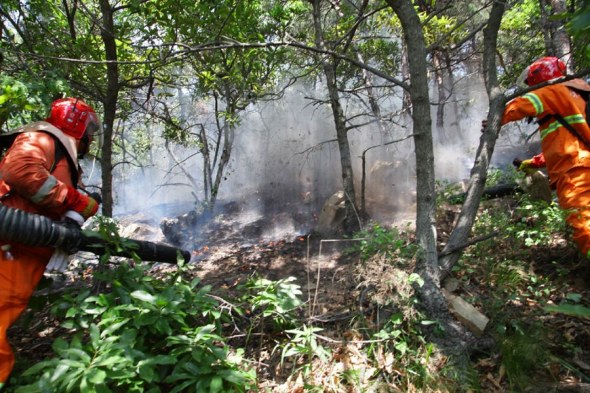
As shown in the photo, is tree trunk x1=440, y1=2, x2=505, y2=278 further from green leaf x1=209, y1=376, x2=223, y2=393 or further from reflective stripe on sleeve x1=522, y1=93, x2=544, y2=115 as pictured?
green leaf x1=209, y1=376, x2=223, y2=393

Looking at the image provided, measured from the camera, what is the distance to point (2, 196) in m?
2.61

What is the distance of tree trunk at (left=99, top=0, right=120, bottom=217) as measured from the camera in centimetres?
376

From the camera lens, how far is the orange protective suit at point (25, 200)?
7.84ft

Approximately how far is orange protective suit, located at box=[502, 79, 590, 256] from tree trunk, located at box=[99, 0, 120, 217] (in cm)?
394

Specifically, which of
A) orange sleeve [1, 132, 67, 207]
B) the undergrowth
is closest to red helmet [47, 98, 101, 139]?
orange sleeve [1, 132, 67, 207]

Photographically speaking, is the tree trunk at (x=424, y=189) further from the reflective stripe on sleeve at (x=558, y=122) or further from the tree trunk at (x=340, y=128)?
the tree trunk at (x=340, y=128)

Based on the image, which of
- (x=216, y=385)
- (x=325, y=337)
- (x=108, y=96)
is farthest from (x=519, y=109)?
(x=108, y=96)

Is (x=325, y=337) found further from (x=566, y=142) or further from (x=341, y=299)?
(x=566, y=142)

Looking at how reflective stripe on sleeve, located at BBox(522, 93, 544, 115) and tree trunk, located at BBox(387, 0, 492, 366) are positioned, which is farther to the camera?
reflective stripe on sleeve, located at BBox(522, 93, 544, 115)

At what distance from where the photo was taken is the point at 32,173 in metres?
2.48

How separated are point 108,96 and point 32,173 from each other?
1.82 meters

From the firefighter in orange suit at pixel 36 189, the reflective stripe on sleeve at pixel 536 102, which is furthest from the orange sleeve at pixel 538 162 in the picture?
the firefighter in orange suit at pixel 36 189

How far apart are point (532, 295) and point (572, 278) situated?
0.43 metres

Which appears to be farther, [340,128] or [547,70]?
[340,128]
